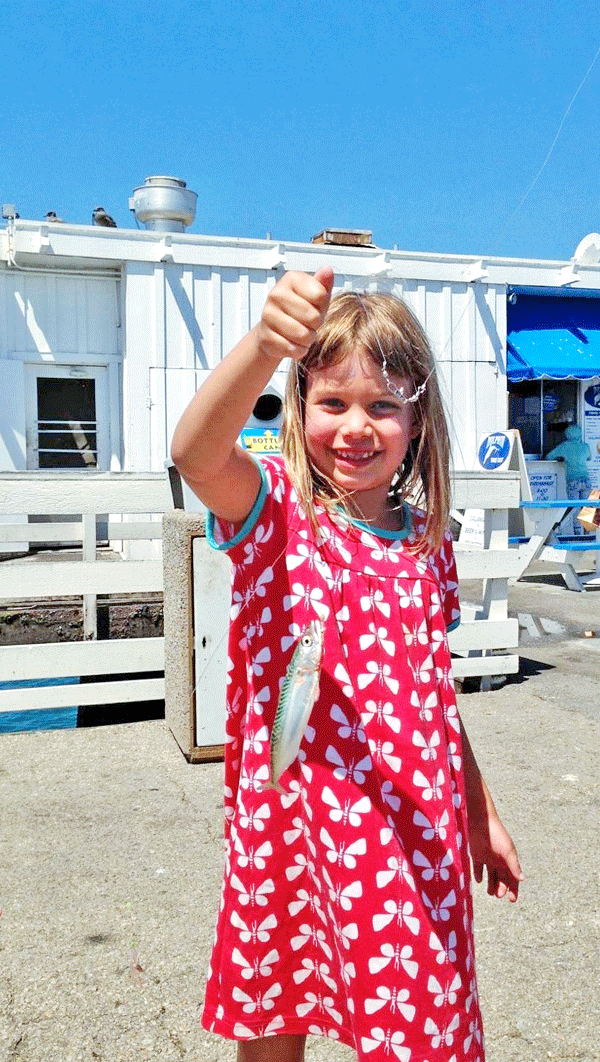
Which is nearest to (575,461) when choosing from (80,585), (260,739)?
(80,585)

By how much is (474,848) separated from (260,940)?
0.50m

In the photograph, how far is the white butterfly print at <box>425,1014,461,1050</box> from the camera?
1535 millimetres

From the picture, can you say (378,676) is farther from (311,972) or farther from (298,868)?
→ (311,972)

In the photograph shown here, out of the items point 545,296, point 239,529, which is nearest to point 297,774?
point 239,529

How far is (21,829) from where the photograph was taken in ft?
12.5

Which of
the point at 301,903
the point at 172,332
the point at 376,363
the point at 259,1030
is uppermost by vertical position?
the point at 172,332

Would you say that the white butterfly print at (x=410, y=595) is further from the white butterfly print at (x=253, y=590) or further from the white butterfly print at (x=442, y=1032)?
the white butterfly print at (x=442, y=1032)

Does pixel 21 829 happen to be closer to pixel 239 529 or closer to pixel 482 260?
pixel 239 529

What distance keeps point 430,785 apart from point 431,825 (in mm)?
65

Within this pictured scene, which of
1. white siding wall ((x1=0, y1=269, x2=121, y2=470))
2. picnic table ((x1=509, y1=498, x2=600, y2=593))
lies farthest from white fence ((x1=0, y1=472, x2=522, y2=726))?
white siding wall ((x1=0, y1=269, x2=121, y2=470))

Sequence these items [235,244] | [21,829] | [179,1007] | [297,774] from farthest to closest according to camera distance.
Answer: [235,244] → [21,829] → [179,1007] → [297,774]

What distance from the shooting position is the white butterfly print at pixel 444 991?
155 centimetres

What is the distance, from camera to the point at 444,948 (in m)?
1.57

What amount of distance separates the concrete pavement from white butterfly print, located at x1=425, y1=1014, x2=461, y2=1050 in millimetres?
1040
